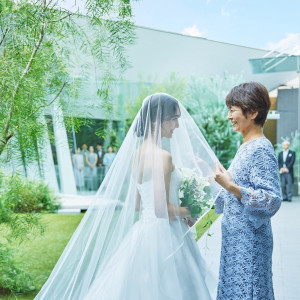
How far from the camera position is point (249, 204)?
1.87 m

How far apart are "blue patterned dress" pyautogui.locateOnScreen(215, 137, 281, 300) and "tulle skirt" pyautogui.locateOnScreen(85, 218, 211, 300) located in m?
0.20

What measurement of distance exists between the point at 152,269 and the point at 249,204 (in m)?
0.62

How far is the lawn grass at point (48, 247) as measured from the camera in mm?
3424

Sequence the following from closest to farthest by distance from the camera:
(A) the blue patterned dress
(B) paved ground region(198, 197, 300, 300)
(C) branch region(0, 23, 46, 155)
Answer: (A) the blue patterned dress → (C) branch region(0, 23, 46, 155) → (B) paved ground region(198, 197, 300, 300)

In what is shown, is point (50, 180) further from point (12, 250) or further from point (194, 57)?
point (194, 57)

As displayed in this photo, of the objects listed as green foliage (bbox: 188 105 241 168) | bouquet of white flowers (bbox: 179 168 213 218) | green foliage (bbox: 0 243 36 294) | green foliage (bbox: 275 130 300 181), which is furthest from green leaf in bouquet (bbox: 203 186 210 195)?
green foliage (bbox: 188 105 241 168)

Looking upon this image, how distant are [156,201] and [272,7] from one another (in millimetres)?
13465

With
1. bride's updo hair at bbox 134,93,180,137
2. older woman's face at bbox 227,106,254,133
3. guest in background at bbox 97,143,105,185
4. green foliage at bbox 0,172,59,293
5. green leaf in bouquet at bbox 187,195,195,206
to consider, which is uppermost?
bride's updo hair at bbox 134,93,180,137

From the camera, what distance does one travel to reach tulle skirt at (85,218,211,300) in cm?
204

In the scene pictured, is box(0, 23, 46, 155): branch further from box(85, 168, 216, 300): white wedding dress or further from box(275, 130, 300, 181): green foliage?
box(275, 130, 300, 181): green foliage

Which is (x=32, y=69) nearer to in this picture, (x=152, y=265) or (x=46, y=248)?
(x=152, y=265)

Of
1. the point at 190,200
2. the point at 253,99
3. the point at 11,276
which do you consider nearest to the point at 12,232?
the point at 11,276

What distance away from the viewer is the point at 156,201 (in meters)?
2.13

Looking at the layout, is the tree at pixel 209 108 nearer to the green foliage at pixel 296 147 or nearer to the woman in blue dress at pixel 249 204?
the green foliage at pixel 296 147
